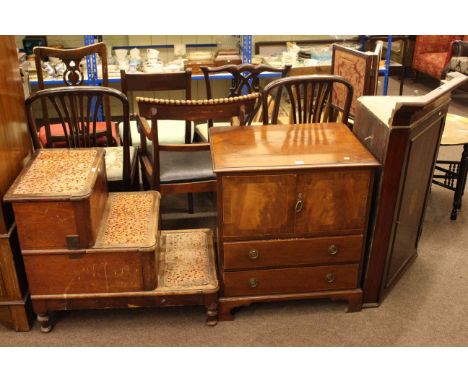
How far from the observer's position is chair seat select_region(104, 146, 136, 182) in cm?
276

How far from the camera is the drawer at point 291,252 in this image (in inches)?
86.5

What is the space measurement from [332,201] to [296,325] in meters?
0.64

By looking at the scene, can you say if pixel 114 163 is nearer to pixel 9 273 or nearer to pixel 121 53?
pixel 9 273

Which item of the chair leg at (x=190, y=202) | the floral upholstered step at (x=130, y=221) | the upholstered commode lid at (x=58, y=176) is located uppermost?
the upholstered commode lid at (x=58, y=176)

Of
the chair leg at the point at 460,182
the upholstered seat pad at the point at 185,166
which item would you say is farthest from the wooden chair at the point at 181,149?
the chair leg at the point at 460,182

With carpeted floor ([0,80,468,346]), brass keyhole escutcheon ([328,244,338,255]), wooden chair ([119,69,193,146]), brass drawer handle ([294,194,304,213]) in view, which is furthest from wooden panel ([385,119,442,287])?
wooden chair ([119,69,193,146])

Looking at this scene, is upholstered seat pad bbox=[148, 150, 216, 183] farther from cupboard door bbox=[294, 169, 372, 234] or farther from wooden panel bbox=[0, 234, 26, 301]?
wooden panel bbox=[0, 234, 26, 301]

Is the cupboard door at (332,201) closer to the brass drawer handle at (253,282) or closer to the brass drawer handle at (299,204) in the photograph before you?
the brass drawer handle at (299,204)

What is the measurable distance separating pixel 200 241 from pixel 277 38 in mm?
3607

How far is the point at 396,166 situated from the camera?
81.0 inches

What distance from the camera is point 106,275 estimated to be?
2.15 m

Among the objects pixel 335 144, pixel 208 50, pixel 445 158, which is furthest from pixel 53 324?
pixel 208 50

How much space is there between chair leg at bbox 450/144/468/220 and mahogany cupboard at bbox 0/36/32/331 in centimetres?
248

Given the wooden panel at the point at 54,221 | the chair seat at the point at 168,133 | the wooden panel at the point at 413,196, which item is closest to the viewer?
the wooden panel at the point at 54,221
